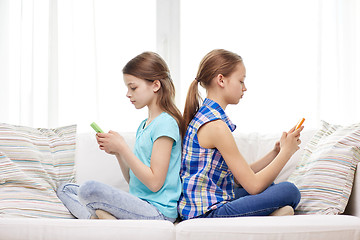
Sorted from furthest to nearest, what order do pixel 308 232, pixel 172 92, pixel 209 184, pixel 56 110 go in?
pixel 56 110 < pixel 172 92 < pixel 209 184 < pixel 308 232

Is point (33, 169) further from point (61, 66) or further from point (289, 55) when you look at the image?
point (289, 55)

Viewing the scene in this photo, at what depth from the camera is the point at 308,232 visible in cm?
149

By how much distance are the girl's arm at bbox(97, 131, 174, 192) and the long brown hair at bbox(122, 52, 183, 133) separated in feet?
0.60

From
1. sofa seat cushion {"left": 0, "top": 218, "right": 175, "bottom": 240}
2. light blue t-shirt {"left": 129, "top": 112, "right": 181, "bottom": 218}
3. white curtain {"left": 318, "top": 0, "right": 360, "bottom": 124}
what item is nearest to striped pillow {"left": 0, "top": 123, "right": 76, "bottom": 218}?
sofa seat cushion {"left": 0, "top": 218, "right": 175, "bottom": 240}

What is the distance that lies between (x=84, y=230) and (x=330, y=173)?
1002mm

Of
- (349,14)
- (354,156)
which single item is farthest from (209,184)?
(349,14)

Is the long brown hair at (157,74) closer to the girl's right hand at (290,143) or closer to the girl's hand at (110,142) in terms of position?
the girl's hand at (110,142)

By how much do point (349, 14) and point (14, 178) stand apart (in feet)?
7.71

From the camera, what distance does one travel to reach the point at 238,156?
1727mm

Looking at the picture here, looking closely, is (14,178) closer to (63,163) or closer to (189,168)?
(63,163)

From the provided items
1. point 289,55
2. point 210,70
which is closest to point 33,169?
point 210,70

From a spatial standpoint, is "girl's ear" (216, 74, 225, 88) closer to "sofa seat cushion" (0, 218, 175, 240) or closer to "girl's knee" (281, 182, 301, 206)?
"girl's knee" (281, 182, 301, 206)

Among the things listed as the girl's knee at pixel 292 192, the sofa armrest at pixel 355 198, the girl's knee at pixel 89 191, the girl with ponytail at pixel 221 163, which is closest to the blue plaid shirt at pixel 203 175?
the girl with ponytail at pixel 221 163

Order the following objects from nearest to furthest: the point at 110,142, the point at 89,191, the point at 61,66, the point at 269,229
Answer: the point at 269,229 → the point at 89,191 → the point at 110,142 → the point at 61,66
